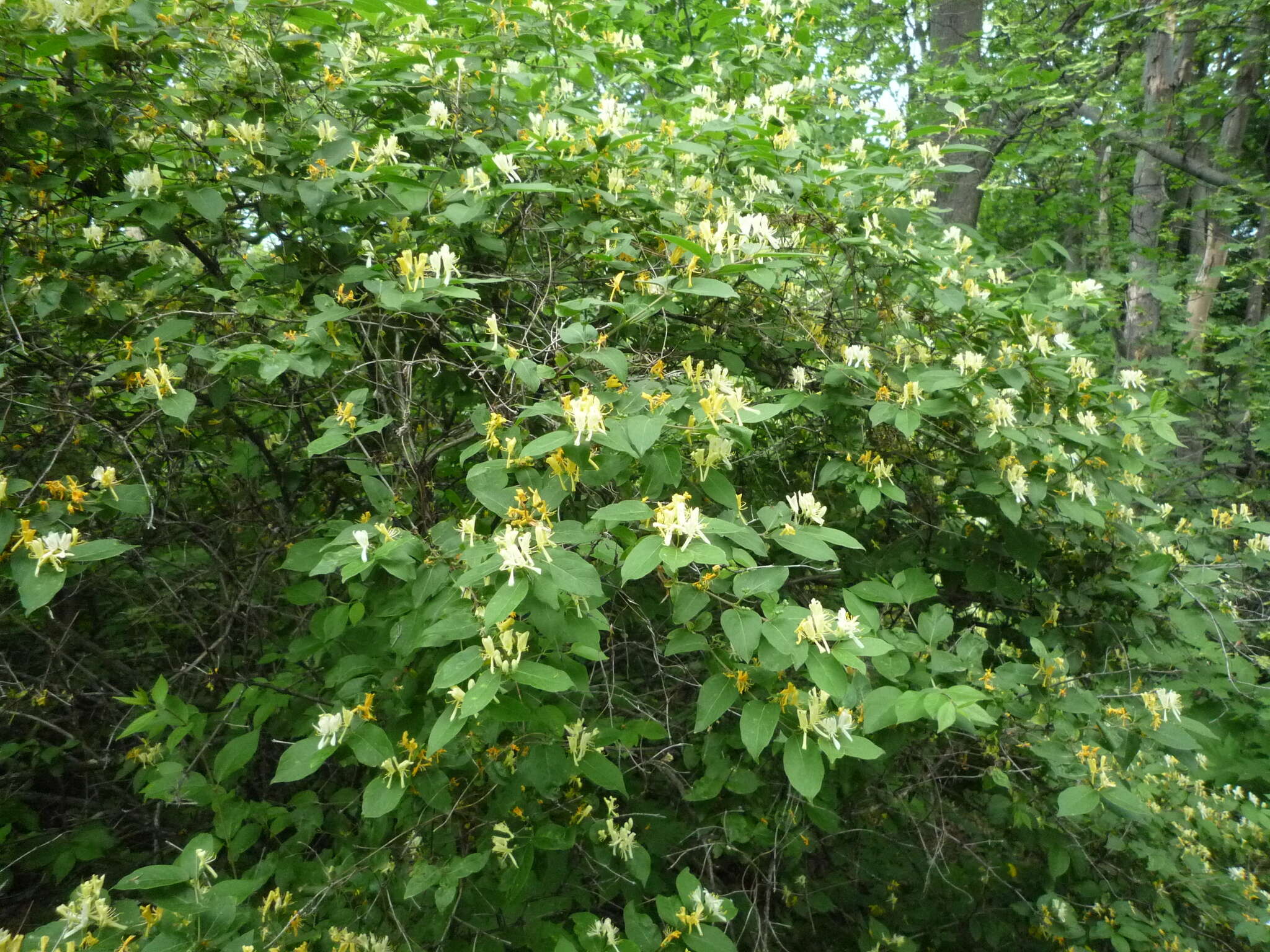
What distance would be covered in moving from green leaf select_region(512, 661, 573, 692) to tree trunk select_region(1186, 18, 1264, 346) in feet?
17.0

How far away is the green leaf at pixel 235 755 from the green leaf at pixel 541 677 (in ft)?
3.17

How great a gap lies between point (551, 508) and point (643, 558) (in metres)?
0.26

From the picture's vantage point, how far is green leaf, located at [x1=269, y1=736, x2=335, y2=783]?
1.47 metres

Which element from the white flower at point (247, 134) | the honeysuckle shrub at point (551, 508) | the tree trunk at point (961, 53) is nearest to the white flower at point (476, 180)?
the honeysuckle shrub at point (551, 508)

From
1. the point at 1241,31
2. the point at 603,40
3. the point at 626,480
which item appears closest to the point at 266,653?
the point at 626,480

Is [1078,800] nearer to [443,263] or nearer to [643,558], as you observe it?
[643,558]

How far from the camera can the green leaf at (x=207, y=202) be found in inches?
73.3

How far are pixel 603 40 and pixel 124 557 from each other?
245 cm

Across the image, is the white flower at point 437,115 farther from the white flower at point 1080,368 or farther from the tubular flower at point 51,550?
the white flower at point 1080,368

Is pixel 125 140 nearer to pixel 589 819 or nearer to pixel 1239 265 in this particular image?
pixel 589 819

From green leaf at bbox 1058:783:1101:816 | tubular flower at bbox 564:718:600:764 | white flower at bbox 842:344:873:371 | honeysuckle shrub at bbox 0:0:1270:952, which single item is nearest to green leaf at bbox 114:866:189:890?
honeysuckle shrub at bbox 0:0:1270:952

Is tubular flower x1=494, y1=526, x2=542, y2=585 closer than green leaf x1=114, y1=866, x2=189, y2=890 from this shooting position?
Yes

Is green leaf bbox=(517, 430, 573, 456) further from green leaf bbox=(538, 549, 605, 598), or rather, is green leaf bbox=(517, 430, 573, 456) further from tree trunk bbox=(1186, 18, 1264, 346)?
tree trunk bbox=(1186, 18, 1264, 346)

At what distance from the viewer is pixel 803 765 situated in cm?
140
